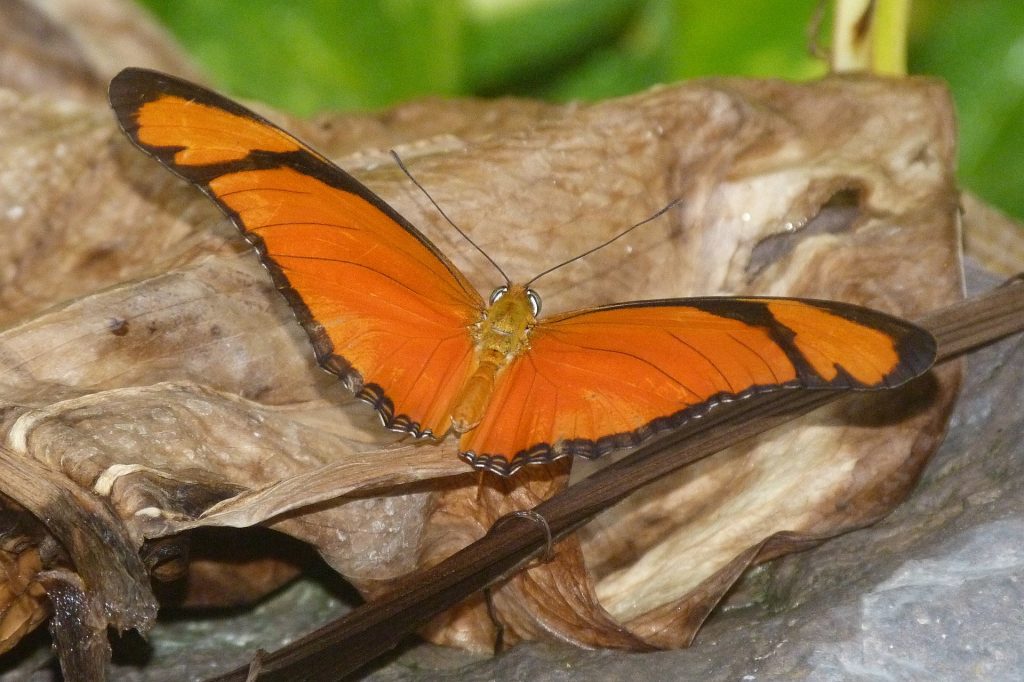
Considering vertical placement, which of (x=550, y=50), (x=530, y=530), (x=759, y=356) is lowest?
(x=530, y=530)

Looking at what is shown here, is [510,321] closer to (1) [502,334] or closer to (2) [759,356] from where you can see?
(1) [502,334]

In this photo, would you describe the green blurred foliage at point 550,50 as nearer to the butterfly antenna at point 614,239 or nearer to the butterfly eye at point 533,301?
the butterfly antenna at point 614,239

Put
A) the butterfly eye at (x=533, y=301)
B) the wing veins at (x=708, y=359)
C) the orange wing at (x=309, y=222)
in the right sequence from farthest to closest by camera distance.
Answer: the butterfly eye at (x=533, y=301) → the orange wing at (x=309, y=222) → the wing veins at (x=708, y=359)

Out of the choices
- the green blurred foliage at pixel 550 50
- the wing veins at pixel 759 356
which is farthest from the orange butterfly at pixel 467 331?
the green blurred foliage at pixel 550 50

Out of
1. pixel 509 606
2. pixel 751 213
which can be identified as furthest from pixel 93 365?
pixel 751 213

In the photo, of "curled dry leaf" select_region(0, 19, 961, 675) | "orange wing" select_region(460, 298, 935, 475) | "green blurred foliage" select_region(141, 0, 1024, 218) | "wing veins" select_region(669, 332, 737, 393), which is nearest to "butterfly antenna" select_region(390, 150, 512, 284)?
A: "curled dry leaf" select_region(0, 19, 961, 675)

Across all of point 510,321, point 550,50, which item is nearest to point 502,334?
point 510,321
